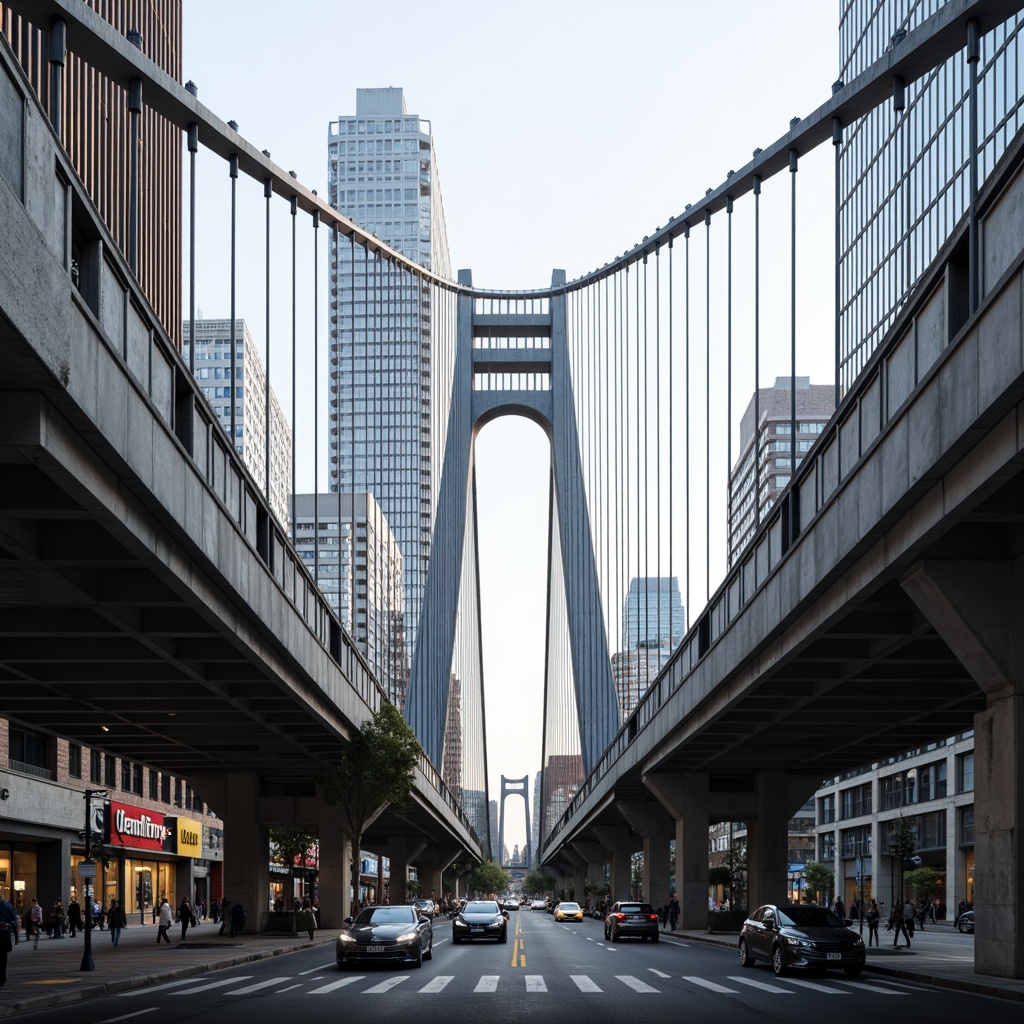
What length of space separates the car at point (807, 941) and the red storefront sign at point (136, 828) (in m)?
37.5

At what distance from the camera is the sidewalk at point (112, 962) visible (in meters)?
23.4

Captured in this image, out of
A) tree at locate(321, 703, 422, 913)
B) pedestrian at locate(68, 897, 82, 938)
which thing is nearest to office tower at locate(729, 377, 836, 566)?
tree at locate(321, 703, 422, 913)

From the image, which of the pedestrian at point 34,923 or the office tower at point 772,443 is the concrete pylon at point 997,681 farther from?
the office tower at point 772,443

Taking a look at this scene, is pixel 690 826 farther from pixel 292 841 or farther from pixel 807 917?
pixel 807 917

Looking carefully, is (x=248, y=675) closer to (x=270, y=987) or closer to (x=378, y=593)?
(x=270, y=987)

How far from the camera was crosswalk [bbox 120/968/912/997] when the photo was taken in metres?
24.8

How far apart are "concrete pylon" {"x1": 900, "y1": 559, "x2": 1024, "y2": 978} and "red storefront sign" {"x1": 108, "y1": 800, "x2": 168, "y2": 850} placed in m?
45.3

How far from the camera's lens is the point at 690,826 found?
58.3 m

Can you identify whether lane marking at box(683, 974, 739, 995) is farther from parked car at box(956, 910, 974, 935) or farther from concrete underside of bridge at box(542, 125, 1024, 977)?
parked car at box(956, 910, 974, 935)

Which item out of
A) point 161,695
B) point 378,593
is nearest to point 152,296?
point 161,695

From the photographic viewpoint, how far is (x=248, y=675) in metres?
31.8

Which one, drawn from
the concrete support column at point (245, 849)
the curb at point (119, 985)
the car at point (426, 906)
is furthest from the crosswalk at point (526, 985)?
the concrete support column at point (245, 849)

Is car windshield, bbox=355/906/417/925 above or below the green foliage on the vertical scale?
above

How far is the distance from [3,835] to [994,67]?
49.9m
